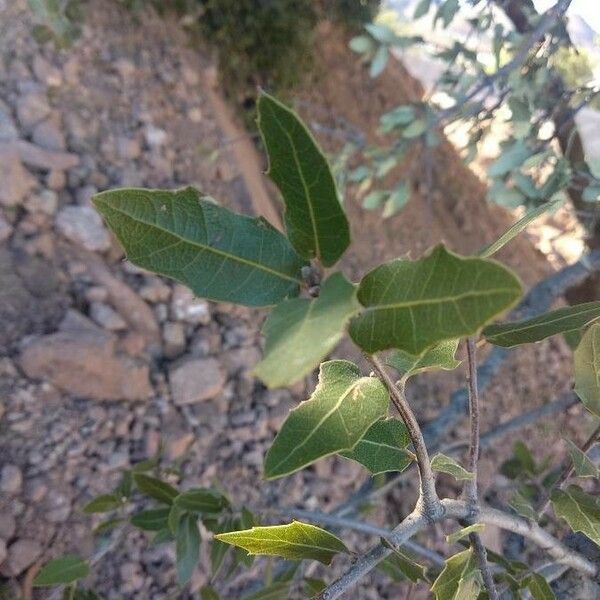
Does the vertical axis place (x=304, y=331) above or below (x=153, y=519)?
above

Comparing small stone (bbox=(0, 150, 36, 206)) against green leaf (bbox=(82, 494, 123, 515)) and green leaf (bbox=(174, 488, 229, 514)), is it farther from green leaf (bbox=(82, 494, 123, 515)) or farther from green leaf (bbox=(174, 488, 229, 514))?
green leaf (bbox=(174, 488, 229, 514))

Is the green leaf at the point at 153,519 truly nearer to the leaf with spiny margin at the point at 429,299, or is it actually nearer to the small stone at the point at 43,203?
the leaf with spiny margin at the point at 429,299

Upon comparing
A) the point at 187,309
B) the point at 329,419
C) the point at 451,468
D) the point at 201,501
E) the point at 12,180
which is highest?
the point at 329,419

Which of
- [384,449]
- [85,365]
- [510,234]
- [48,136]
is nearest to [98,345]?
[85,365]

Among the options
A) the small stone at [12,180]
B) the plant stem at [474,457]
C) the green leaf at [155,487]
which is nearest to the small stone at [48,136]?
the small stone at [12,180]

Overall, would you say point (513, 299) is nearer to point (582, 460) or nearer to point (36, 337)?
point (582, 460)

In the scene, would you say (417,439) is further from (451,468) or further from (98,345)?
(98,345)
